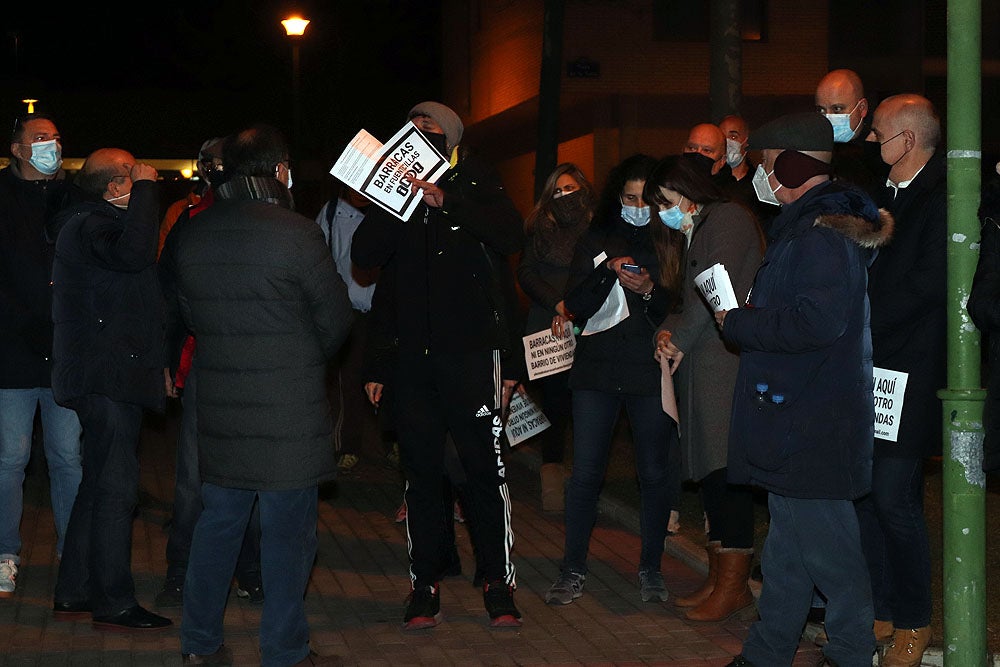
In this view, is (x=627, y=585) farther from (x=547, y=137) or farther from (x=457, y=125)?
(x=547, y=137)

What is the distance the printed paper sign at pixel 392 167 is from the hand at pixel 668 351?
1.35m

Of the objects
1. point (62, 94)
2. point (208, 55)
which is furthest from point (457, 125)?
point (208, 55)

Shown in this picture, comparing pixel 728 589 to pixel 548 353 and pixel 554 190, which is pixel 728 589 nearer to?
pixel 548 353

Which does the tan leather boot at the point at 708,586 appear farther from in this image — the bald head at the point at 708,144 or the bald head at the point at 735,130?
the bald head at the point at 735,130

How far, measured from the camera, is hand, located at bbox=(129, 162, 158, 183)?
21.5ft

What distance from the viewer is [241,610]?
278 inches

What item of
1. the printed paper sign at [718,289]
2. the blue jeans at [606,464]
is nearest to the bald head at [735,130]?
the blue jeans at [606,464]

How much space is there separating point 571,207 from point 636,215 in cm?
189

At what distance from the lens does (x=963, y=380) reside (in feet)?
16.4

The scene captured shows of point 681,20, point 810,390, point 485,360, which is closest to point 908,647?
point 810,390

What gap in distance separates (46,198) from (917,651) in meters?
4.69

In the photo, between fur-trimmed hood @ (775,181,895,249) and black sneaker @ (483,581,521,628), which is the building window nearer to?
black sneaker @ (483,581,521,628)

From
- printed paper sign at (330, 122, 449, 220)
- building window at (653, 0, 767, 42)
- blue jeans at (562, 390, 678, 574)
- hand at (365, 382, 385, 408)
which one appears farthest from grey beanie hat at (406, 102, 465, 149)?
building window at (653, 0, 767, 42)

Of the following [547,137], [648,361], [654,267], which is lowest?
[648,361]
